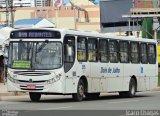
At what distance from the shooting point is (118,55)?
28531 millimetres

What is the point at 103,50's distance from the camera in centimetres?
2706

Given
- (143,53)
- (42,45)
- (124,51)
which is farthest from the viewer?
(143,53)

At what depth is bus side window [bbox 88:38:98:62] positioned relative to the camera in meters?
25.9

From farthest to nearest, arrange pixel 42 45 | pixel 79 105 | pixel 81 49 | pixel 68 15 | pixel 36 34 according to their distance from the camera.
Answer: pixel 68 15, pixel 81 49, pixel 36 34, pixel 42 45, pixel 79 105

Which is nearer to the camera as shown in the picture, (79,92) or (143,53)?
(79,92)

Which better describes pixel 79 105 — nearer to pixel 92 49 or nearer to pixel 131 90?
pixel 92 49

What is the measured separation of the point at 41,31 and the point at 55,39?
28.6 inches

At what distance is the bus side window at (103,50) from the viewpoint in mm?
26906

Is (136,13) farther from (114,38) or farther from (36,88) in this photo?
(36,88)

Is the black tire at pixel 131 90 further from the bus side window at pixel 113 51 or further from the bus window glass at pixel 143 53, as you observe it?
the bus side window at pixel 113 51

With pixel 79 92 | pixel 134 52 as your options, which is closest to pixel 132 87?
pixel 134 52

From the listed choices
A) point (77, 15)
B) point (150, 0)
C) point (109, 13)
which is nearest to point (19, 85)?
point (150, 0)

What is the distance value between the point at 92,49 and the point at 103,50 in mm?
1125

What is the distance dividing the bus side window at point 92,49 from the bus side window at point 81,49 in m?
0.39
